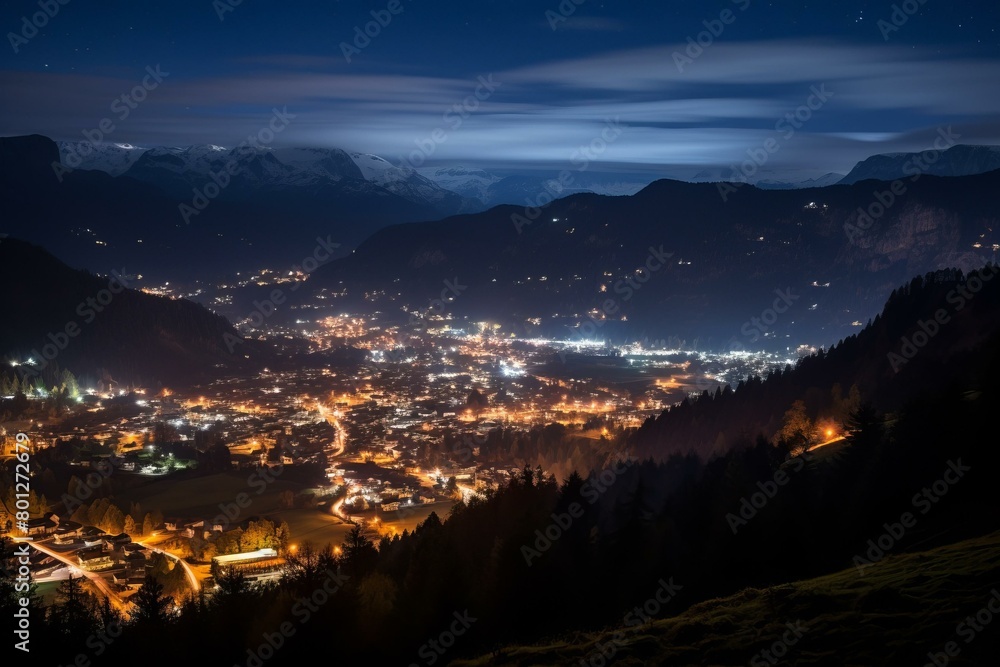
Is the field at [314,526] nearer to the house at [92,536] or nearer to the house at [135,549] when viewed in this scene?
the house at [135,549]

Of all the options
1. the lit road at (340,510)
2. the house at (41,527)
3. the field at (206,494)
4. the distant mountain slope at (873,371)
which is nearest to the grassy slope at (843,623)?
the distant mountain slope at (873,371)

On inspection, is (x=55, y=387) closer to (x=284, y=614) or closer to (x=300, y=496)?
(x=300, y=496)

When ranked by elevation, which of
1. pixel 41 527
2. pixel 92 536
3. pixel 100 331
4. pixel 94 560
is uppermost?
pixel 100 331

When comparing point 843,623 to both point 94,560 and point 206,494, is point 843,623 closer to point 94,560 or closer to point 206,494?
point 94,560

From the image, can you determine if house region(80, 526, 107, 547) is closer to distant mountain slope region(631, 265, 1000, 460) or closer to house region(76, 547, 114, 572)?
house region(76, 547, 114, 572)

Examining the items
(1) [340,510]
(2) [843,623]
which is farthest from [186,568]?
(2) [843,623]

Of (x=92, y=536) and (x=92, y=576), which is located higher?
(x=92, y=536)

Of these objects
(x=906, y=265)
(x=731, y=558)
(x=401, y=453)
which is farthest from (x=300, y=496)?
(x=906, y=265)
